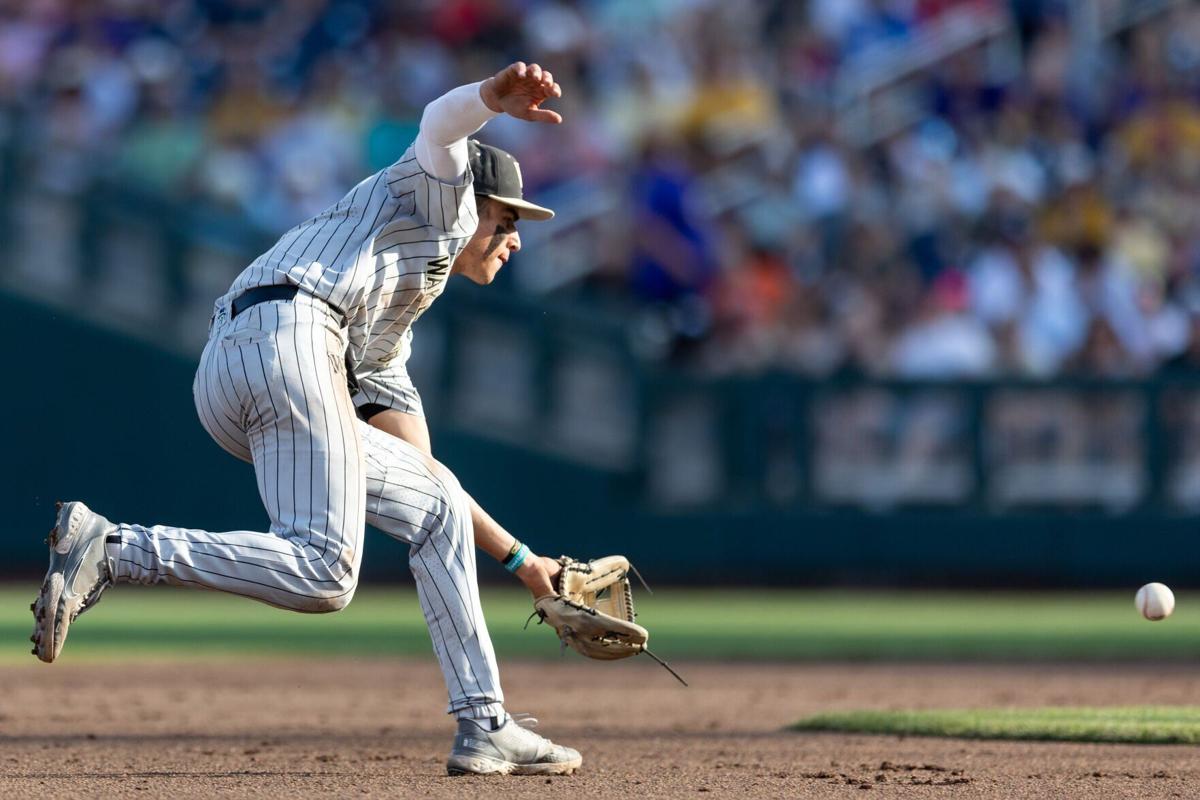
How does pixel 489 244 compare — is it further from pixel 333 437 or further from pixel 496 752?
pixel 496 752

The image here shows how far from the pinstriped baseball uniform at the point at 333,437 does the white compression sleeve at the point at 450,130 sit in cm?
4

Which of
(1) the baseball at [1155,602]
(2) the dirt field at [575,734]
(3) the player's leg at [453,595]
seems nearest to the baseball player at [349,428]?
(3) the player's leg at [453,595]

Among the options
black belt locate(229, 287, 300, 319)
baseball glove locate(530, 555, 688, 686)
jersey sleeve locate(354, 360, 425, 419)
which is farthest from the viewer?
jersey sleeve locate(354, 360, 425, 419)

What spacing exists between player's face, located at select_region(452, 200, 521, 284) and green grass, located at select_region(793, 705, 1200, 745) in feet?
7.64

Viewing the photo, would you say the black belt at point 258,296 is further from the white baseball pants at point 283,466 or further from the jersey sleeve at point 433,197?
the jersey sleeve at point 433,197

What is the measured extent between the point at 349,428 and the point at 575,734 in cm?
227

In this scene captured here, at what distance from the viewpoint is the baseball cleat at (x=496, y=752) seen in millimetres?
4902

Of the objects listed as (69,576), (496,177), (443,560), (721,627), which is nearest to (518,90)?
(496,177)

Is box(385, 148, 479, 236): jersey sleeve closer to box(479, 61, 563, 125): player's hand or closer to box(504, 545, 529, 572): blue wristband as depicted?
box(479, 61, 563, 125): player's hand

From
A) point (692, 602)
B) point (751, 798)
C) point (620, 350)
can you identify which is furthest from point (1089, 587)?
point (751, 798)

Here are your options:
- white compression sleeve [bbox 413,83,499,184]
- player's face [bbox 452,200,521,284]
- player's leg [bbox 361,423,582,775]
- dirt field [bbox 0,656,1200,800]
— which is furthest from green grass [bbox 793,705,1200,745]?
white compression sleeve [bbox 413,83,499,184]

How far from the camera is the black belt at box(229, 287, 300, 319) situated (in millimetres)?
4613

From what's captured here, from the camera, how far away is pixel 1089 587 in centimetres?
1313

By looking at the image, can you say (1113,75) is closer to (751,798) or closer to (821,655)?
(821,655)
